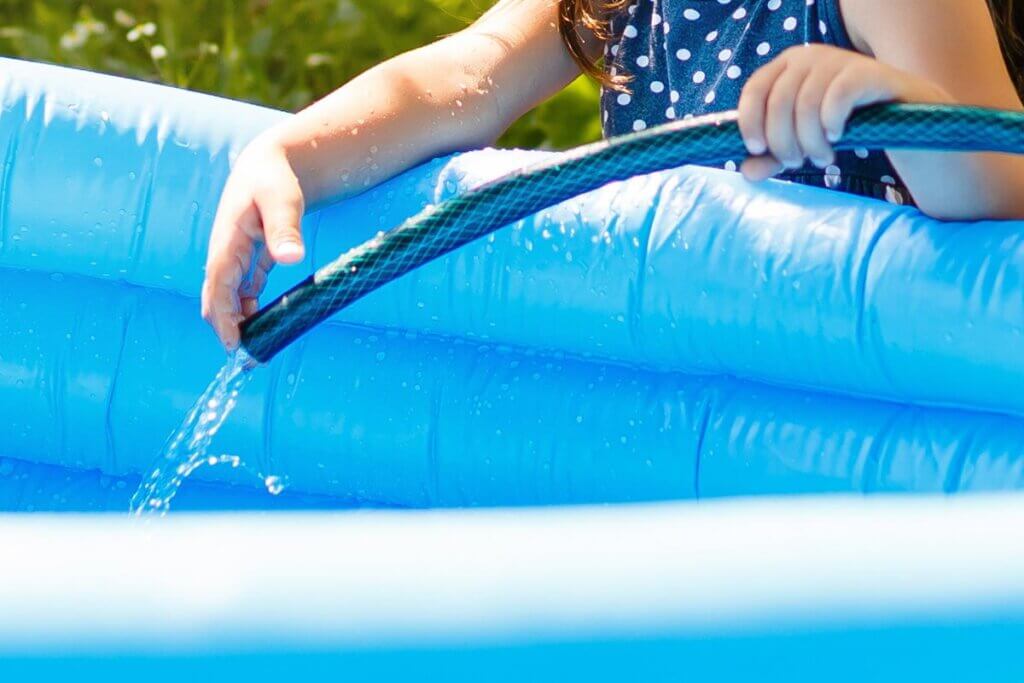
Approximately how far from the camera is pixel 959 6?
3.60 feet

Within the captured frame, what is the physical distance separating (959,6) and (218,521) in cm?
78

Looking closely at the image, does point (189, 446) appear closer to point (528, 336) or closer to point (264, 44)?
point (528, 336)

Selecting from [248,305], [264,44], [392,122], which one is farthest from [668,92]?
[264,44]

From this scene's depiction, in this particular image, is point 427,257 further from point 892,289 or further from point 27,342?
point 27,342

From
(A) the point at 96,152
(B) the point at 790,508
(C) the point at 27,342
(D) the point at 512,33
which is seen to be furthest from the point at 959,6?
(C) the point at 27,342

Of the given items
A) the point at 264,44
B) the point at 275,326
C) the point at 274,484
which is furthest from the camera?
the point at 264,44

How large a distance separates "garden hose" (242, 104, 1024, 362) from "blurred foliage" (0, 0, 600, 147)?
69.4 inches

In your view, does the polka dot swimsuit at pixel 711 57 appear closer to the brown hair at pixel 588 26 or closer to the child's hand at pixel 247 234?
the brown hair at pixel 588 26

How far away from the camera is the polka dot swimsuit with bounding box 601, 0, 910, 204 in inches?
51.5

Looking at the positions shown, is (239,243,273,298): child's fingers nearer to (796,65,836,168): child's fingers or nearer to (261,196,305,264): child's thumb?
(261,196,305,264): child's thumb

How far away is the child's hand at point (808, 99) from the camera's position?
829mm

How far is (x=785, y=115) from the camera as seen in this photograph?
2.75 ft

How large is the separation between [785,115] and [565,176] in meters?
0.14

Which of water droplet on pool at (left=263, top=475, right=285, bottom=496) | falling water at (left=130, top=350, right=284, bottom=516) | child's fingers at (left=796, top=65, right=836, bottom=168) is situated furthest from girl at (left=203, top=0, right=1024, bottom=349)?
water droplet on pool at (left=263, top=475, right=285, bottom=496)
